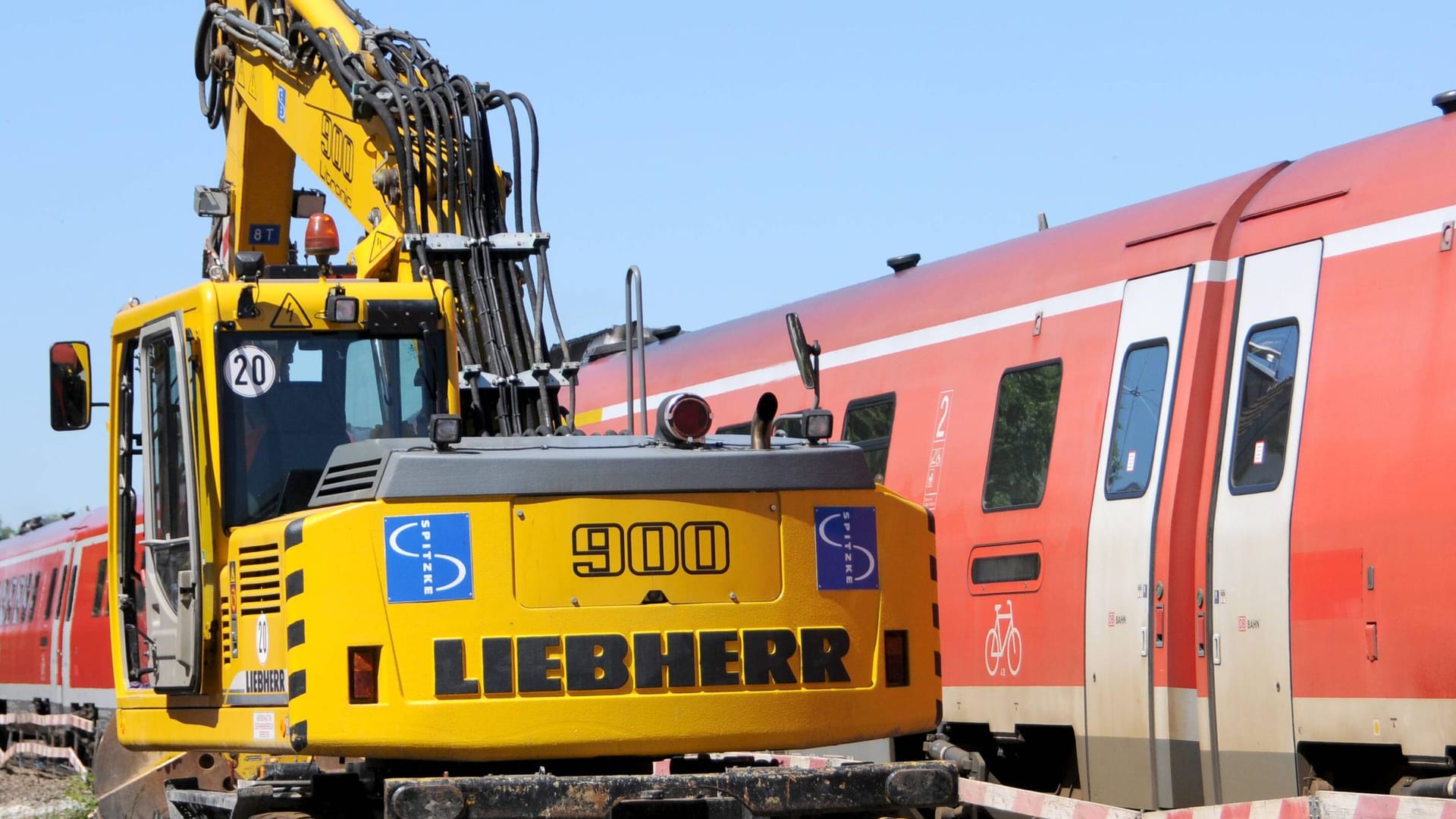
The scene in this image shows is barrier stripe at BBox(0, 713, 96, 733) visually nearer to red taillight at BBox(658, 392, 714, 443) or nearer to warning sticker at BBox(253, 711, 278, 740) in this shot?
warning sticker at BBox(253, 711, 278, 740)

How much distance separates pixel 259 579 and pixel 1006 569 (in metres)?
4.83

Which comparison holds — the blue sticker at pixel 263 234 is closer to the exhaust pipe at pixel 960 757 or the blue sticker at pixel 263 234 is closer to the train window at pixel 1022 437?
the train window at pixel 1022 437

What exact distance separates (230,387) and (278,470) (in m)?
0.38

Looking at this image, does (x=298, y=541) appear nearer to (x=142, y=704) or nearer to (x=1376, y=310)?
(x=142, y=704)

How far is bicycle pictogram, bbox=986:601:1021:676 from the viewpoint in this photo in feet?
34.0

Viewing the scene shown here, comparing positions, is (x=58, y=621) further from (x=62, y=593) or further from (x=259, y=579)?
(x=259, y=579)

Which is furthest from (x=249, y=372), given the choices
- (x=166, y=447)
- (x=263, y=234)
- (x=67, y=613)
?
(x=67, y=613)

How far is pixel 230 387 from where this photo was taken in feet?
25.0

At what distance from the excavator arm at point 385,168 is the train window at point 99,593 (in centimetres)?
1458

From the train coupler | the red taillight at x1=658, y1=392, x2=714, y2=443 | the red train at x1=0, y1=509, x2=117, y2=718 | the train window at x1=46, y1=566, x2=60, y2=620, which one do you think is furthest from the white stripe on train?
the train window at x1=46, y1=566, x2=60, y2=620

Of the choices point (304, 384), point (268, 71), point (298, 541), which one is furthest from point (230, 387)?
point (268, 71)

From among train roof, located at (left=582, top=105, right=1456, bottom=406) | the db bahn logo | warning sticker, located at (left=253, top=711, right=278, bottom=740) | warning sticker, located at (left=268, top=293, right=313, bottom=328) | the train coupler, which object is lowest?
the train coupler

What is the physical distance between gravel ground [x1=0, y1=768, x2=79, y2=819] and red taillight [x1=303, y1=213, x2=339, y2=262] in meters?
9.53

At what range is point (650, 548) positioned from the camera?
675 cm
